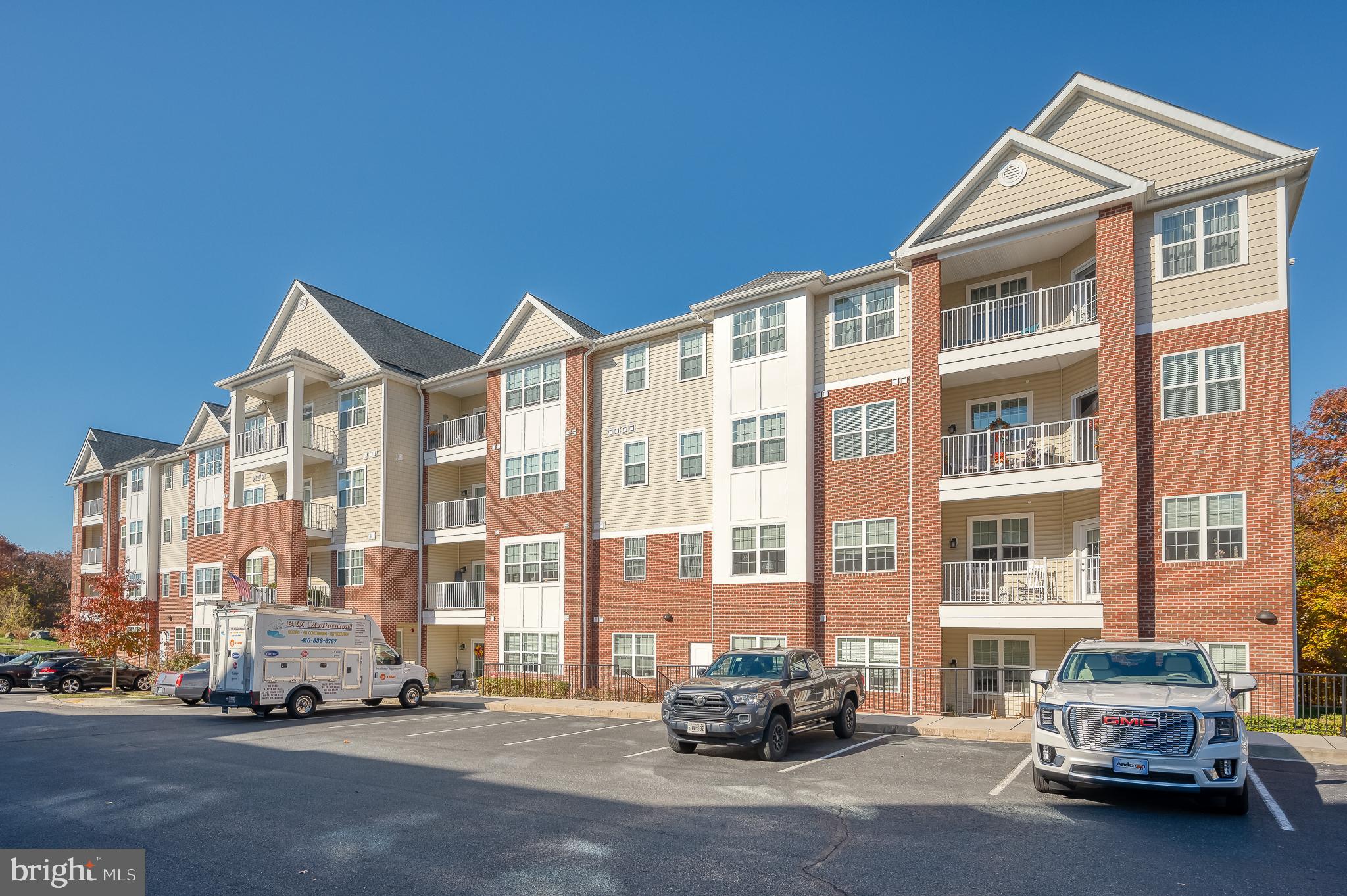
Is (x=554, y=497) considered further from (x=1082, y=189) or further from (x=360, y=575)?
(x=1082, y=189)

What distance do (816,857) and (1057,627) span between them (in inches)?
508

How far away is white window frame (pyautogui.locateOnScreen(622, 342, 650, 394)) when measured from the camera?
27.3 m

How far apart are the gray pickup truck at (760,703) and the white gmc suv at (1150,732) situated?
4.31 m

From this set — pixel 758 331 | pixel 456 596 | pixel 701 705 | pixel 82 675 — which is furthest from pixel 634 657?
pixel 82 675

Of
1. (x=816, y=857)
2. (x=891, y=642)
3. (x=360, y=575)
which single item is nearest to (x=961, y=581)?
(x=891, y=642)

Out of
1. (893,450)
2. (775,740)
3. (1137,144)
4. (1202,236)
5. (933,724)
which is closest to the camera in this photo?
(775,740)

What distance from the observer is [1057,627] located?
1894 centimetres

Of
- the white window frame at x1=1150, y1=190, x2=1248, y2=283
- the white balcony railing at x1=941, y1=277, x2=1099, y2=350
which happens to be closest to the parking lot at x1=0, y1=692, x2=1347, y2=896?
the white balcony railing at x1=941, y1=277, x2=1099, y2=350

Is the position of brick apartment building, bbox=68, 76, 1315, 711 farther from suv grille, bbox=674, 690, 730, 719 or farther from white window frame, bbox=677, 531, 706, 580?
suv grille, bbox=674, 690, 730, 719

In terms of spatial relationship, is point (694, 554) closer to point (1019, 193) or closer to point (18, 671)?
point (1019, 193)

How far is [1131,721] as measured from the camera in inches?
379

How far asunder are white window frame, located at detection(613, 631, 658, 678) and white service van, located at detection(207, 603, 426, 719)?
6419mm

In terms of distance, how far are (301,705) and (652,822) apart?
1604 centimetres

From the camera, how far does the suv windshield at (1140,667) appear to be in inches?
418
